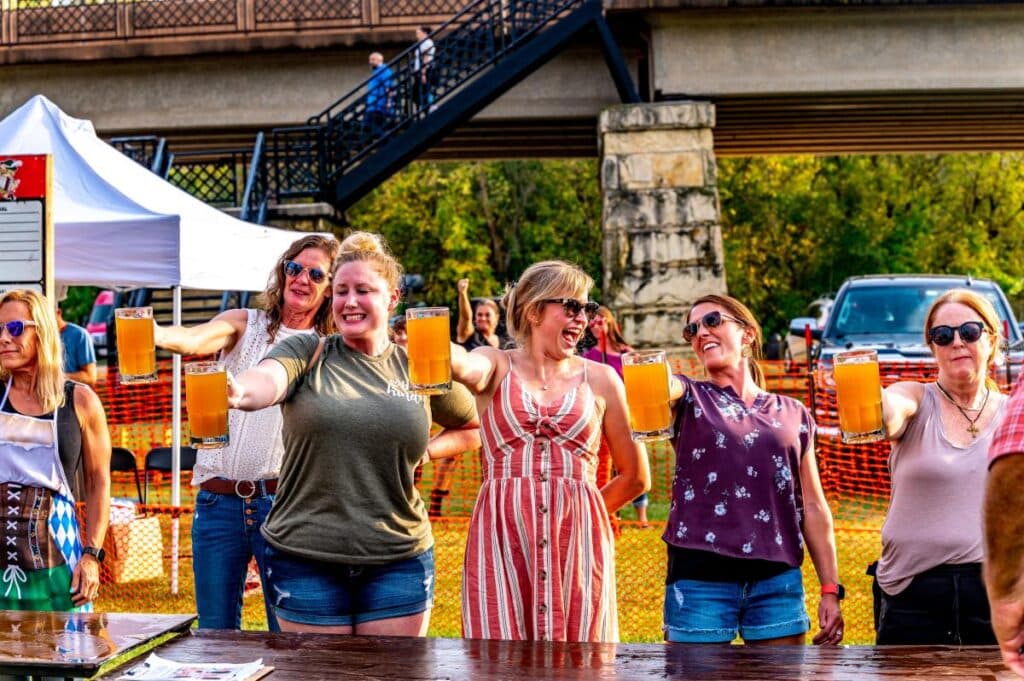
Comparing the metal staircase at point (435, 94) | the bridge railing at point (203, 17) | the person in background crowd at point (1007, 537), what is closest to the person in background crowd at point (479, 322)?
the metal staircase at point (435, 94)

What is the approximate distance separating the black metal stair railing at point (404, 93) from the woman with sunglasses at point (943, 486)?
1343 centimetres

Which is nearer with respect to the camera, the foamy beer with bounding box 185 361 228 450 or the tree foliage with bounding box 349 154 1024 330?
the foamy beer with bounding box 185 361 228 450

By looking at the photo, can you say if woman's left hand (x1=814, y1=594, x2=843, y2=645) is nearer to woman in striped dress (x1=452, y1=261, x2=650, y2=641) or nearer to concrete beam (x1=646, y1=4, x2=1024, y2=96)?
woman in striped dress (x1=452, y1=261, x2=650, y2=641)

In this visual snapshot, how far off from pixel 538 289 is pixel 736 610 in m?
1.28

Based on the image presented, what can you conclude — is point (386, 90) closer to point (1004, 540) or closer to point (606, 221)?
point (606, 221)

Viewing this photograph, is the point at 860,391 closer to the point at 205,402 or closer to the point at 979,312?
the point at 979,312

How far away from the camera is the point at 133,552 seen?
8945mm

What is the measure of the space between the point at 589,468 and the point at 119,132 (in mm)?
17828

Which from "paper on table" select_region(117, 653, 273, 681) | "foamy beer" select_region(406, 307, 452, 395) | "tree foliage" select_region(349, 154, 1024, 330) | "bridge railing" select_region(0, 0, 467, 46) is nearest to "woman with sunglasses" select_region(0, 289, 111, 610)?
"paper on table" select_region(117, 653, 273, 681)

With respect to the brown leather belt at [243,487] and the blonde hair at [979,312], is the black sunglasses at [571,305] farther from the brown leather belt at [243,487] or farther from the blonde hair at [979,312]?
the brown leather belt at [243,487]

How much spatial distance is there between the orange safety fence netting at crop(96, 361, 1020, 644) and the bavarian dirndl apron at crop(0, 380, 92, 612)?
3015mm

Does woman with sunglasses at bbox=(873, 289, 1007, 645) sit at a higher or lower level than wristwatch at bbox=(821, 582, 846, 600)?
higher

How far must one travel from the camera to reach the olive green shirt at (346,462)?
13.1 feet

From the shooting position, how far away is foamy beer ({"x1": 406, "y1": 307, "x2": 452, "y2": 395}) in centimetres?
374
